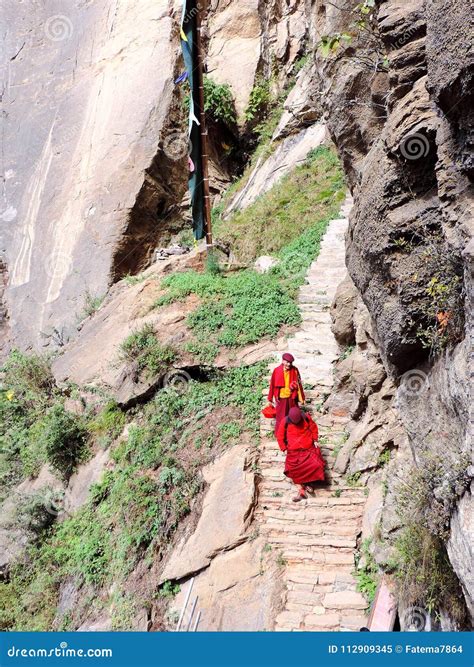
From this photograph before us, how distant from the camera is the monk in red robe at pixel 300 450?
6.48 m

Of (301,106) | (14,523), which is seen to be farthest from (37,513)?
(301,106)

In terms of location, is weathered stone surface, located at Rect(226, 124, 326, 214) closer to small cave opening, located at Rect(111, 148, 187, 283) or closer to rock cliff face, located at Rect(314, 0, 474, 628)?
small cave opening, located at Rect(111, 148, 187, 283)

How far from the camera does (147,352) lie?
31.2 ft

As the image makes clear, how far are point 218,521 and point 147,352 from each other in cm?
393

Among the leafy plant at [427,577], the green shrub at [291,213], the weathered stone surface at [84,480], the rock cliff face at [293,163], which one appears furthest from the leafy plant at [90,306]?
the leafy plant at [427,577]

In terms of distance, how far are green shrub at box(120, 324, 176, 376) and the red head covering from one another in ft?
9.99

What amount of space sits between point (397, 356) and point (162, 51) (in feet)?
52.1

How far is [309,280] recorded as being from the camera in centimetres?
1154

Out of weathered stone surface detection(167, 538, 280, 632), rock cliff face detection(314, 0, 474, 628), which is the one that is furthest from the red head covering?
weathered stone surface detection(167, 538, 280, 632)

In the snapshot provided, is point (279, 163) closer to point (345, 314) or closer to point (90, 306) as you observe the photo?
point (90, 306)

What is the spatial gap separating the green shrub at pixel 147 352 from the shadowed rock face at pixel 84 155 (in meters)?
4.62

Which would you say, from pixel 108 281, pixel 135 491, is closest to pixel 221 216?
pixel 108 281

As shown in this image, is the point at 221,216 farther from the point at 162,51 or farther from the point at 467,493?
the point at 467,493

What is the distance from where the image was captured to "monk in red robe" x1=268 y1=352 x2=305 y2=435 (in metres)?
7.30
